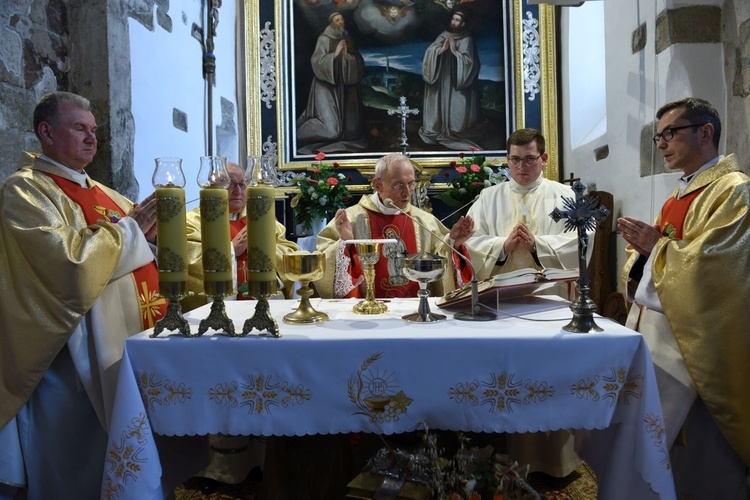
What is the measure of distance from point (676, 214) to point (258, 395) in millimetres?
1981

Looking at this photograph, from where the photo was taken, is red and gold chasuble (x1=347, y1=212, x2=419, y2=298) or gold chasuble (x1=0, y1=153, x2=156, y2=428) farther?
red and gold chasuble (x1=347, y1=212, x2=419, y2=298)

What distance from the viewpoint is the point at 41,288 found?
213 cm

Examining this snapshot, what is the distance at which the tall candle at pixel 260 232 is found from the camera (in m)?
1.83

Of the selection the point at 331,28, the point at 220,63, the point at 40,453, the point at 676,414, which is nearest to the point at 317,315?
the point at 40,453

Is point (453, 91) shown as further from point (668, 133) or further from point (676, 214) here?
point (676, 214)

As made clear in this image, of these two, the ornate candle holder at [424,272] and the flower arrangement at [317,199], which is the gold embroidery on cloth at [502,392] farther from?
the flower arrangement at [317,199]

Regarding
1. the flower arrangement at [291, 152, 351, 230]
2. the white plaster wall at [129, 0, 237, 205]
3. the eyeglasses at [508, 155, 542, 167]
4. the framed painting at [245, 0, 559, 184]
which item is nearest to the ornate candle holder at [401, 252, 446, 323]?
the eyeglasses at [508, 155, 542, 167]

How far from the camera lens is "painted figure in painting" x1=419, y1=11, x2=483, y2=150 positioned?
20.7 ft

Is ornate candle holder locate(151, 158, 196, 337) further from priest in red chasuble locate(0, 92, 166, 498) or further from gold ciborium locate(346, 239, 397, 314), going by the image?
gold ciborium locate(346, 239, 397, 314)

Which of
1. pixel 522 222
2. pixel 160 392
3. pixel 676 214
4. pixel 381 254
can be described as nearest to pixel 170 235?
pixel 160 392

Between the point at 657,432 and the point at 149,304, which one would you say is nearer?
the point at 657,432

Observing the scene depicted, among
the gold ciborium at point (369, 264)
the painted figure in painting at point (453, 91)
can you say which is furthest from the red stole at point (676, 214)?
the painted figure in painting at point (453, 91)

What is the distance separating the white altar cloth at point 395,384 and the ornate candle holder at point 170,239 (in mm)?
93

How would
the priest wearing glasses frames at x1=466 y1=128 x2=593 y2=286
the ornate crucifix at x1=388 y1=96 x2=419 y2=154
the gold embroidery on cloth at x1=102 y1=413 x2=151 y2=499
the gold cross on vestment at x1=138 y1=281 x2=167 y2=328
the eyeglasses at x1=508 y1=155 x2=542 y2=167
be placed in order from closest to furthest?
1. the gold embroidery on cloth at x1=102 y1=413 x2=151 y2=499
2. the gold cross on vestment at x1=138 y1=281 x2=167 y2=328
3. the priest wearing glasses frames at x1=466 y1=128 x2=593 y2=286
4. the eyeglasses at x1=508 y1=155 x2=542 y2=167
5. the ornate crucifix at x1=388 y1=96 x2=419 y2=154
